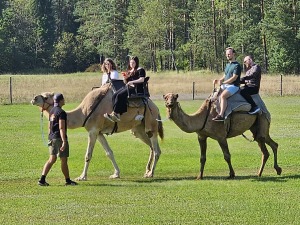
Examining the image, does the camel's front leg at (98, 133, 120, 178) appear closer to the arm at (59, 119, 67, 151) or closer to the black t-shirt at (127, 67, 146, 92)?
the black t-shirt at (127, 67, 146, 92)

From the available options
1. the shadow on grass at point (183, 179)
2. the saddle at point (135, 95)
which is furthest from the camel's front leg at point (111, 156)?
the saddle at point (135, 95)

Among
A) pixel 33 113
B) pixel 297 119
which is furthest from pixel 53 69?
pixel 297 119

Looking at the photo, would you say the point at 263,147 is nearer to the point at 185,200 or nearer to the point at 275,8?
the point at 185,200

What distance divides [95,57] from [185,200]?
113m

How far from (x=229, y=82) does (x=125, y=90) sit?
249 centimetres

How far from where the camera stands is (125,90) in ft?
55.8

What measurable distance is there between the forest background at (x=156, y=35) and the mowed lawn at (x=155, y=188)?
55774 mm

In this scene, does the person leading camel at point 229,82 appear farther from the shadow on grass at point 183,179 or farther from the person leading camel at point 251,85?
the shadow on grass at point 183,179

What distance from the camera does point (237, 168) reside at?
1889cm

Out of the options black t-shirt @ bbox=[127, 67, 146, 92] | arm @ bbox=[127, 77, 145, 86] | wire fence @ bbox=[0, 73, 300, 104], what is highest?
black t-shirt @ bbox=[127, 67, 146, 92]

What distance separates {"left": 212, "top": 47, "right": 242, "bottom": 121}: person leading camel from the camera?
16.5 meters

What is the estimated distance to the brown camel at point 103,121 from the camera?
1683 centimetres

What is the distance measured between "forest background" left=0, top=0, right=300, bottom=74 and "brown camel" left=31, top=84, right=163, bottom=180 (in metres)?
60.7

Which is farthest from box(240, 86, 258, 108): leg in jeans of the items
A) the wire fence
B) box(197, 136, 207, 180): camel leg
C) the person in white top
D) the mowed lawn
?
the wire fence
